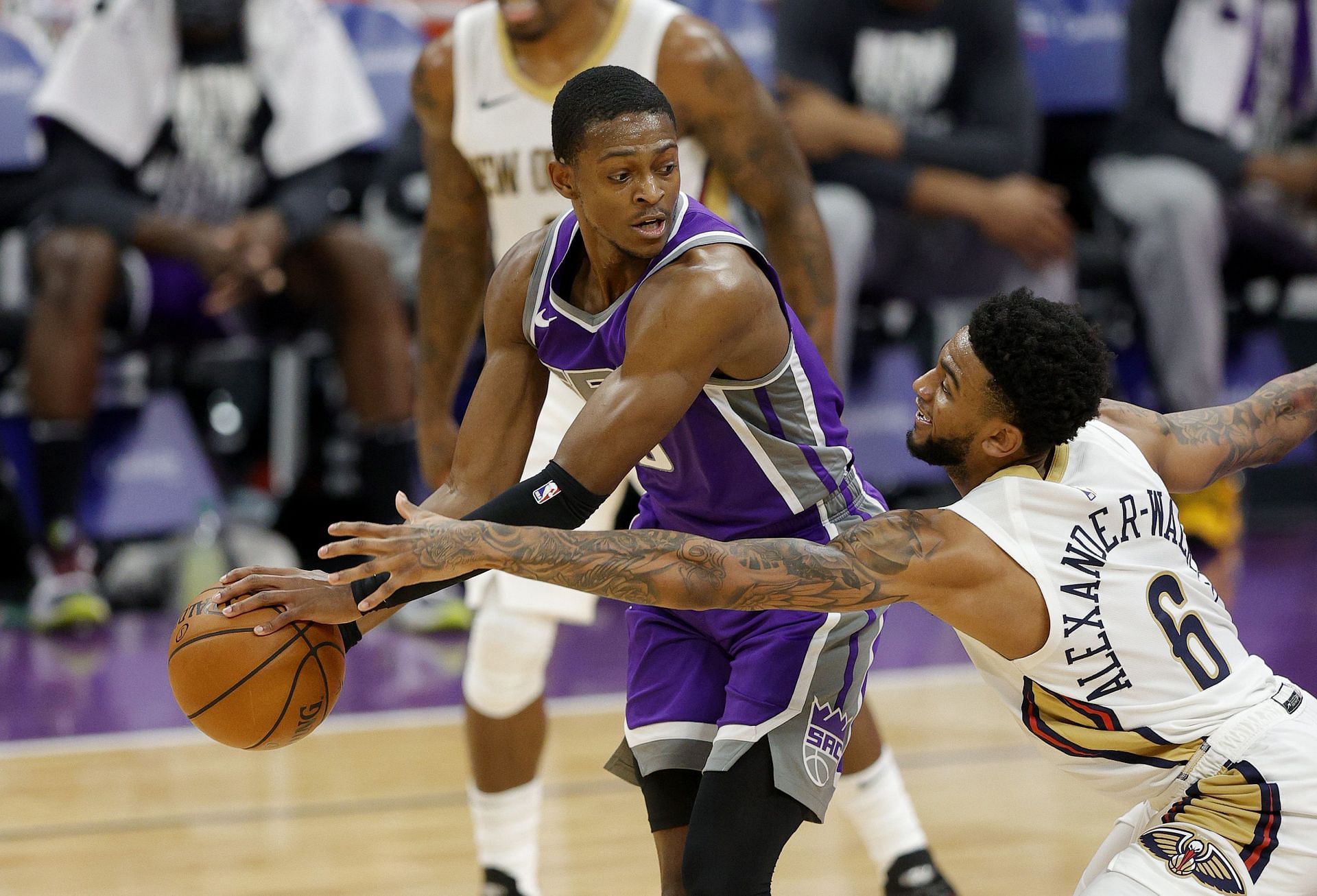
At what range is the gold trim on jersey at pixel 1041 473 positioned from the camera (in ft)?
8.76

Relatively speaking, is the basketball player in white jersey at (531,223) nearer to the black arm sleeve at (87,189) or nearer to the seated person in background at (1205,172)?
the black arm sleeve at (87,189)

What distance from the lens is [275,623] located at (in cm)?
261

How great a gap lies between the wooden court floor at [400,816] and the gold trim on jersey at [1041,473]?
4.77 feet

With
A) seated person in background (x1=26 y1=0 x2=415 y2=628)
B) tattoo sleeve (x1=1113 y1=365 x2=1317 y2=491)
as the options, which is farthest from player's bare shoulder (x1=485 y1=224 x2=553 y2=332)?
seated person in background (x1=26 y1=0 x2=415 y2=628)

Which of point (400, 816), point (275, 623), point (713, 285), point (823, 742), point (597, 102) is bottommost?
point (400, 816)

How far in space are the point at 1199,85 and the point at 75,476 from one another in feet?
17.9

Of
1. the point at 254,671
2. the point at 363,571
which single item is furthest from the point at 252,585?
A: the point at 363,571

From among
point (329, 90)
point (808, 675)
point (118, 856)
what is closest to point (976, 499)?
point (808, 675)

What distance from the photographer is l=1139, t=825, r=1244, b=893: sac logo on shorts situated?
2549mm

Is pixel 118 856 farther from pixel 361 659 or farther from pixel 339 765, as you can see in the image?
pixel 361 659

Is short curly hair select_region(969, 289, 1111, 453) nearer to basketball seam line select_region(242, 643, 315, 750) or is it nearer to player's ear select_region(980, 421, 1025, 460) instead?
player's ear select_region(980, 421, 1025, 460)

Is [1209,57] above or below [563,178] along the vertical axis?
below

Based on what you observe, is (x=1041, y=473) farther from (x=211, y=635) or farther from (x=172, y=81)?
(x=172, y=81)

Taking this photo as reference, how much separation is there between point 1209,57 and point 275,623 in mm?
6582
